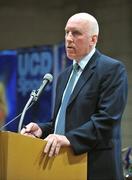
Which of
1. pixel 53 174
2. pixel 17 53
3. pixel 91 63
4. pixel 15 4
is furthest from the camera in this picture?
pixel 15 4

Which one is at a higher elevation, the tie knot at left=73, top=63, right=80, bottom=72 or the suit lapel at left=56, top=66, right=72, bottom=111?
the tie knot at left=73, top=63, right=80, bottom=72

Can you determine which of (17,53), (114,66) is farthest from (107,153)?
(17,53)

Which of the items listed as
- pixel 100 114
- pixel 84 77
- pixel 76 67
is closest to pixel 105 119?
pixel 100 114

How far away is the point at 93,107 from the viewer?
2176 mm

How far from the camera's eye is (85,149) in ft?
6.78

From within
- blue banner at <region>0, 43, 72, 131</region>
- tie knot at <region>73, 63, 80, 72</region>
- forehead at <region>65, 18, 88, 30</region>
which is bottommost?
blue banner at <region>0, 43, 72, 131</region>

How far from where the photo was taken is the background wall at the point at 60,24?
5.49 metres

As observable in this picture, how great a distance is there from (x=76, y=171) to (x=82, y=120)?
0.84 ft

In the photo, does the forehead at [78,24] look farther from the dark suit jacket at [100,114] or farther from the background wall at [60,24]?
the background wall at [60,24]

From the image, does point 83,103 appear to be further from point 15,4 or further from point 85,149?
point 15,4

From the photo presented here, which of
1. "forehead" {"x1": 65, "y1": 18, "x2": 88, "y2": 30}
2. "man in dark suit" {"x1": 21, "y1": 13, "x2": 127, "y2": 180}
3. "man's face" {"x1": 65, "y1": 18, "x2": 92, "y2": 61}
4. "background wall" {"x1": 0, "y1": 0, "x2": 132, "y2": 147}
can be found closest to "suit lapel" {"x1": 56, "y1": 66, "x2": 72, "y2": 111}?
"man in dark suit" {"x1": 21, "y1": 13, "x2": 127, "y2": 180}

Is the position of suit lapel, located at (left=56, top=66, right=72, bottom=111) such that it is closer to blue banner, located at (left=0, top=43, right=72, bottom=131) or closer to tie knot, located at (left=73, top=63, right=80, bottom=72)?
tie knot, located at (left=73, top=63, right=80, bottom=72)

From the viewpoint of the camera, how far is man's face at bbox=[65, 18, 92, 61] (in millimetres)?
2217

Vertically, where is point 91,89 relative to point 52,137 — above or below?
above
